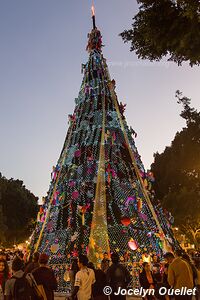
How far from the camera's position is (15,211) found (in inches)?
1250

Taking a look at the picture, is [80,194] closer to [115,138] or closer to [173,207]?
[115,138]

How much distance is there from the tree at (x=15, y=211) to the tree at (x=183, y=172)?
14533 millimetres

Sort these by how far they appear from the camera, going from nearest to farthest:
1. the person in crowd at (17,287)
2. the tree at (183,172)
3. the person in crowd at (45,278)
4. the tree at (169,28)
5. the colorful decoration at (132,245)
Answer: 1. the person in crowd at (17,287)
2. the person in crowd at (45,278)
3. the tree at (169,28)
4. the colorful decoration at (132,245)
5. the tree at (183,172)

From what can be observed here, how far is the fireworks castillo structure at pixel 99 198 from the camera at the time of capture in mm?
12656

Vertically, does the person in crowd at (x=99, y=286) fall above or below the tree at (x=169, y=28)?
below

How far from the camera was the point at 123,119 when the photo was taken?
15.5 m

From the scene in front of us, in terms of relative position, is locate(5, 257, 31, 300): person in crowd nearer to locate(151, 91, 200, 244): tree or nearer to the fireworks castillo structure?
the fireworks castillo structure

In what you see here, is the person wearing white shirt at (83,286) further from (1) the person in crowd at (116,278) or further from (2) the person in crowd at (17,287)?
(1) the person in crowd at (116,278)

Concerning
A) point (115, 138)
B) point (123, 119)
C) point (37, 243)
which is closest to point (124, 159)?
point (115, 138)

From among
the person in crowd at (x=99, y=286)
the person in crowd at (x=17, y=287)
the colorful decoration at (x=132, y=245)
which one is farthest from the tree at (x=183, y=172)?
the person in crowd at (x=17, y=287)

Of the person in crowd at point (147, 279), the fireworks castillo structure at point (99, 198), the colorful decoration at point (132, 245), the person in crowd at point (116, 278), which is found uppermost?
the fireworks castillo structure at point (99, 198)

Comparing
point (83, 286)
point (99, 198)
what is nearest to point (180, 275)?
point (83, 286)

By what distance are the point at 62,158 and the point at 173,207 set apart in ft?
36.6

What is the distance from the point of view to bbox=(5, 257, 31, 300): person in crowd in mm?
4500
